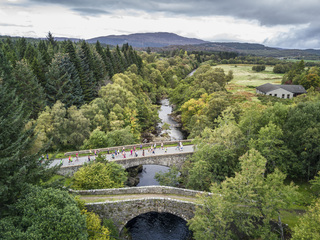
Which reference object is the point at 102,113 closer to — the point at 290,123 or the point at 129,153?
the point at 129,153

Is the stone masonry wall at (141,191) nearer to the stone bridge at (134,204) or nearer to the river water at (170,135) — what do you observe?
the stone bridge at (134,204)

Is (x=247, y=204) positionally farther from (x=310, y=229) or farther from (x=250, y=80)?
(x=250, y=80)

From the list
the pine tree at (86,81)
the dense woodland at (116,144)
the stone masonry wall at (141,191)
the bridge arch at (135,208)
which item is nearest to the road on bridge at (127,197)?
the stone masonry wall at (141,191)

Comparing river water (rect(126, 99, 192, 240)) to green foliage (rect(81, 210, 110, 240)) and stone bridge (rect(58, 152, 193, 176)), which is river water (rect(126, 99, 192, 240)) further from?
stone bridge (rect(58, 152, 193, 176))

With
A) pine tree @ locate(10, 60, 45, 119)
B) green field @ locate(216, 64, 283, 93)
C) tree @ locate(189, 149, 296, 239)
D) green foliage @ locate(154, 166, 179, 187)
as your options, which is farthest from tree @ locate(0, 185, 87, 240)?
green field @ locate(216, 64, 283, 93)

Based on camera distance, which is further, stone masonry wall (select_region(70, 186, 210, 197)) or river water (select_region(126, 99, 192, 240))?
river water (select_region(126, 99, 192, 240))

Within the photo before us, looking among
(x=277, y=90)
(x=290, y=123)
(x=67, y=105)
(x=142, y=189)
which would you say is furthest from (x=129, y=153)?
(x=277, y=90)
